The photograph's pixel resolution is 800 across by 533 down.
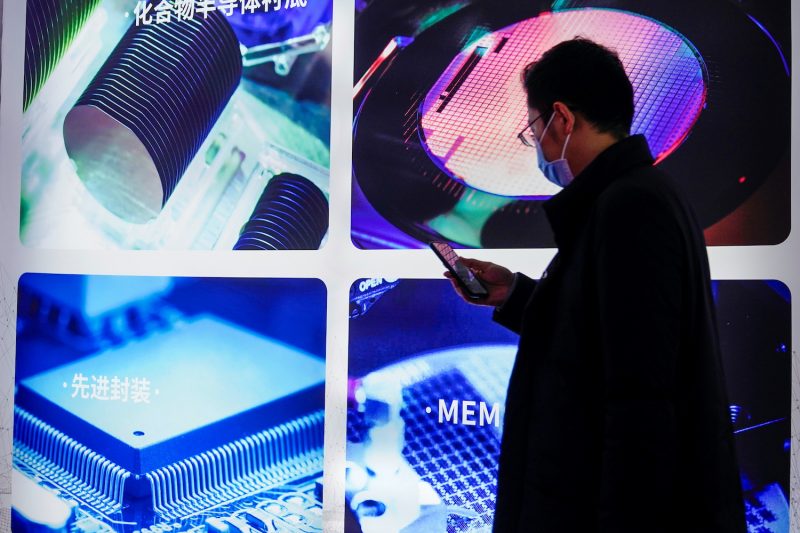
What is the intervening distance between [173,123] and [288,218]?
20.1 inches

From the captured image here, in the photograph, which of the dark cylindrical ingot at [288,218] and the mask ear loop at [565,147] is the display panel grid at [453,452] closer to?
the dark cylindrical ingot at [288,218]

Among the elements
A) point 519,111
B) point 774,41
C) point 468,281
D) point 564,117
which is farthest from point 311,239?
point 774,41

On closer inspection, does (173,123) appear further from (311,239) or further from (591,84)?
(591,84)

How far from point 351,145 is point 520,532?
4.42 feet

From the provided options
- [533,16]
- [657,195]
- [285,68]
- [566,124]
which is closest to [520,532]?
[657,195]

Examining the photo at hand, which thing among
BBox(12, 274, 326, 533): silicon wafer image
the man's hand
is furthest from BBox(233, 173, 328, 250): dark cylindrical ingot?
the man's hand

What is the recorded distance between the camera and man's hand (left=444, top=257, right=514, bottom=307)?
62.1 inches

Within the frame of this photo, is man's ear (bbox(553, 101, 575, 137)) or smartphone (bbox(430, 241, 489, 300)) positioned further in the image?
smartphone (bbox(430, 241, 489, 300))

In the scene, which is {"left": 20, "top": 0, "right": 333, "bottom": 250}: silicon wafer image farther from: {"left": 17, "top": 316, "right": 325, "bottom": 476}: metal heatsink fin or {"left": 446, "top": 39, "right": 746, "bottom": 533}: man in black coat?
{"left": 446, "top": 39, "right": 746, "bottom": 533}: man in black coat

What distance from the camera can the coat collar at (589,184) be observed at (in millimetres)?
1180

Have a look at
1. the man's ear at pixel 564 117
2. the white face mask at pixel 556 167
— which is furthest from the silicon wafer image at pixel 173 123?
the man's ear at pixel 564 117

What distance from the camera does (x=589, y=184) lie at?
3.90 ft

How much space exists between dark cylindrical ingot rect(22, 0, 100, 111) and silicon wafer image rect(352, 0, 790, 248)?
1010 millimetres

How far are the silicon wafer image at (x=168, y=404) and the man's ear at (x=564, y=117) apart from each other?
3.75ft
